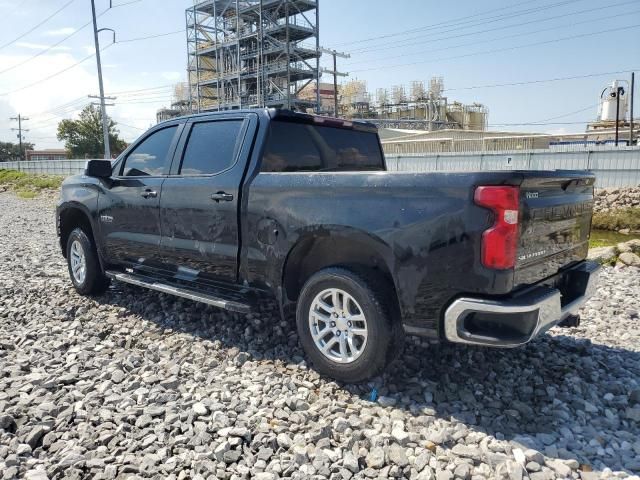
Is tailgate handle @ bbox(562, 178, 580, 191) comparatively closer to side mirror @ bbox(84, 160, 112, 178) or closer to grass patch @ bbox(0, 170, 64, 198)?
side mirror @ bbox(84, 160, 112, 178)

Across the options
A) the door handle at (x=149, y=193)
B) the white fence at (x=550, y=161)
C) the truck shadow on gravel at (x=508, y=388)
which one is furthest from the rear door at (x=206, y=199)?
the white fence at (x=550, y=161)

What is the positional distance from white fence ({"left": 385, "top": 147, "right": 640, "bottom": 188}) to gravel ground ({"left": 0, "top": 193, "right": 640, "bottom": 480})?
1692 cm

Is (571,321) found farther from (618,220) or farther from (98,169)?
(618,220)

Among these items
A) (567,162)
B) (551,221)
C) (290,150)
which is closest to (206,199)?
(290,150)

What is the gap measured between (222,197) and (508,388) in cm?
269

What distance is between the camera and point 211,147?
4633mm

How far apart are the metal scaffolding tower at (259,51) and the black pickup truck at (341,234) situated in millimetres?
61141

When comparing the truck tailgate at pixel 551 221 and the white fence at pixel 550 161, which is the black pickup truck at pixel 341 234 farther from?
the white fence at pixel 550 161

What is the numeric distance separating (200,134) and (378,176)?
2.17 meters

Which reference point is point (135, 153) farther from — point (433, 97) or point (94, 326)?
point (433, 97)

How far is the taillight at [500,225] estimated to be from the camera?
9.53ft

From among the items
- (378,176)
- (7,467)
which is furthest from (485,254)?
(7,467)

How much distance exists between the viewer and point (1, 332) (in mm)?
4965

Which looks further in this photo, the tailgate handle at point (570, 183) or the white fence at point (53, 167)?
the white fence at point (53, 167)
